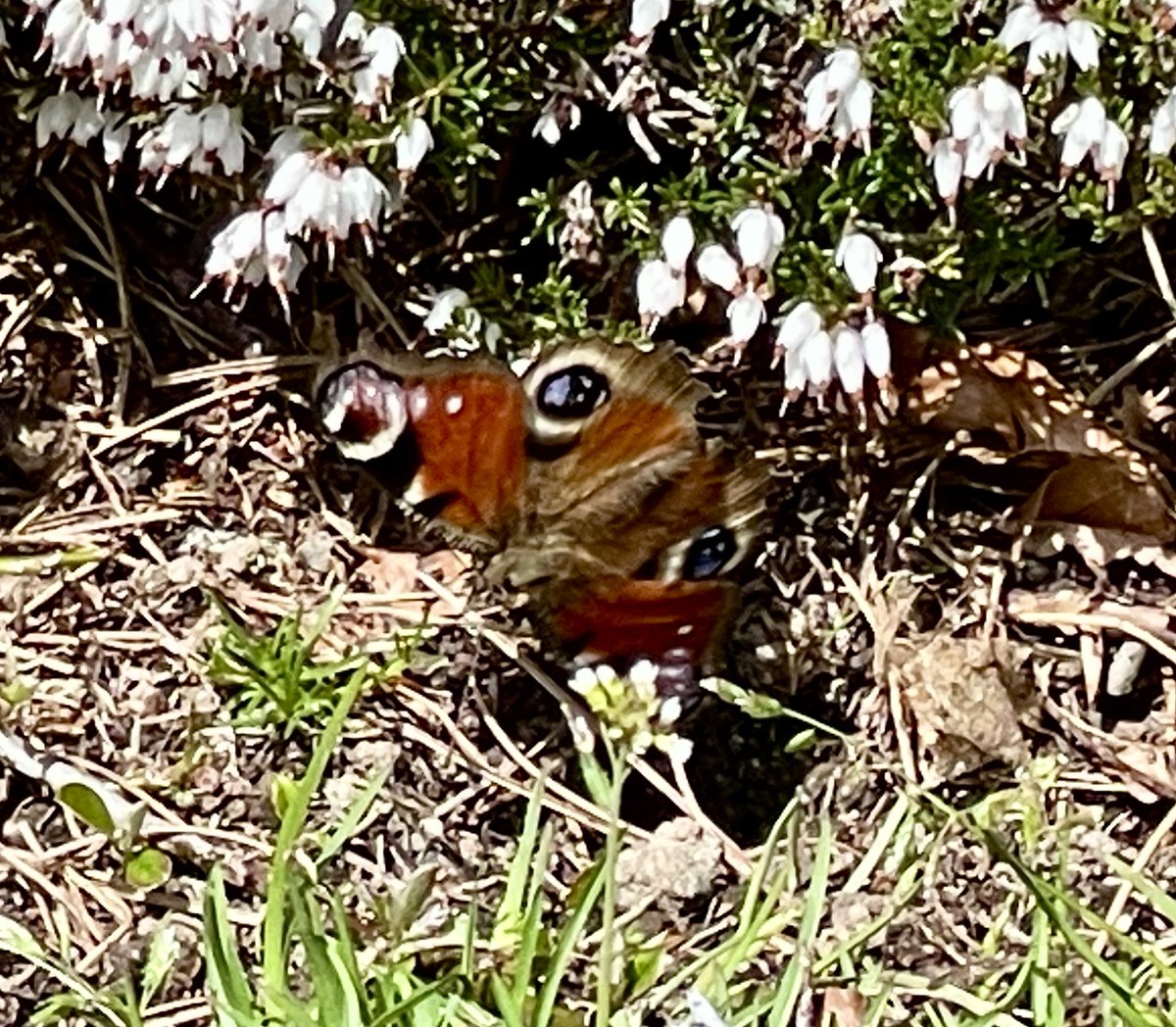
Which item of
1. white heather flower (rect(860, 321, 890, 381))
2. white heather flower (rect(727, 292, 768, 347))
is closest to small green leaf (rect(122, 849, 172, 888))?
white heather flower (rect(727, 292, 768, 347))

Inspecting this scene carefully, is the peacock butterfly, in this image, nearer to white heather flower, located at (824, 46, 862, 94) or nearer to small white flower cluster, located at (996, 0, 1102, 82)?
white heather flower, located at (824, 46, 862, 94)

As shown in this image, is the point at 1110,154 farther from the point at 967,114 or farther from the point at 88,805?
the point at 88,805

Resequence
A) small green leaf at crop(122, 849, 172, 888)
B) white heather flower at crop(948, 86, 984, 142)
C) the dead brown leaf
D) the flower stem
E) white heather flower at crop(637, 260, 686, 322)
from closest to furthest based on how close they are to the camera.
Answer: the flower stem, white heather flower at crop(948, 86, 984, 142), white heather flower at crop(637, 260, 686, 322), small green leaf at crop(122, 849, 172, 888), the dead brown leaf

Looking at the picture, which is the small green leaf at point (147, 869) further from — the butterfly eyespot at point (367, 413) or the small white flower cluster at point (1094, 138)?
the small white flower cluster at point (1094, 138)

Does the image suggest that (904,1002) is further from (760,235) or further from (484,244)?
(484,244)

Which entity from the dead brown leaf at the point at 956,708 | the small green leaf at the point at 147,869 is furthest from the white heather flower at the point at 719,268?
the small green leaf at the point at 147,869

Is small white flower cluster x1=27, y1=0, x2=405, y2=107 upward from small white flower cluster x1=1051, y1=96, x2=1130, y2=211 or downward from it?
upward

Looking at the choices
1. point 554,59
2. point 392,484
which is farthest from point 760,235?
point 392,484
